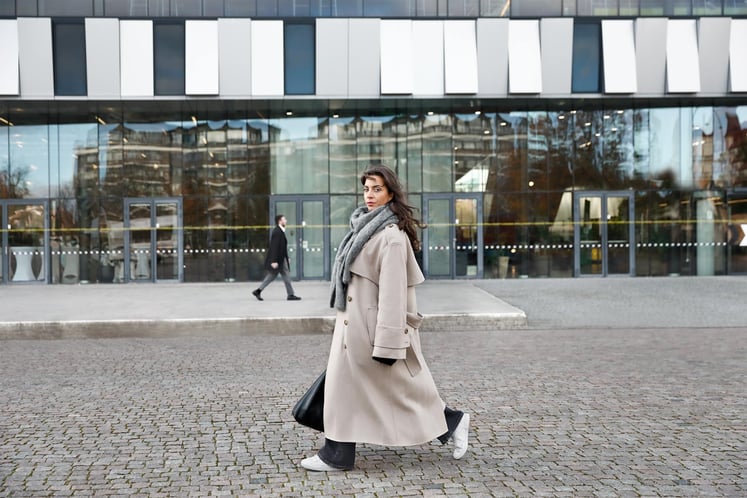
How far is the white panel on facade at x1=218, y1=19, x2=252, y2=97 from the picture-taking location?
22.4 meters

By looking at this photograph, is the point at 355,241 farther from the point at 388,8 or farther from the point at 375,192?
the point at 388,8

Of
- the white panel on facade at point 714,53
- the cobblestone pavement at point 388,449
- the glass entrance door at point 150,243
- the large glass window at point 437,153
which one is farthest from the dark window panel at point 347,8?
the cobblestone pavement at point 388,449

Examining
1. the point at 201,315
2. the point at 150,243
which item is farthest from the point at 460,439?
the point at 150,243

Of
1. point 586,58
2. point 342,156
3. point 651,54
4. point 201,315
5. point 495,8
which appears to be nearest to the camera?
point 201,315

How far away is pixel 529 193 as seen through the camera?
2455 centimetres

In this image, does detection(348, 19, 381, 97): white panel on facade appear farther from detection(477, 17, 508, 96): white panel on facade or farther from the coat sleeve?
the coat sleeve

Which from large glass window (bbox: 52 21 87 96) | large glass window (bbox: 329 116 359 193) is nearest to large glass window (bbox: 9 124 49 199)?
large glass window (bbox: 52 21 87 96)

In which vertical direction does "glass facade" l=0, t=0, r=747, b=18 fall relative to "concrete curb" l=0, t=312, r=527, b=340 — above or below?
above

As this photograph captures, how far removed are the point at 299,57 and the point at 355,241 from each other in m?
19.4

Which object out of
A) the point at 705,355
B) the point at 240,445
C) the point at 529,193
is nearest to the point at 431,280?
the point at 529,193

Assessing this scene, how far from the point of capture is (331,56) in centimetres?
2256

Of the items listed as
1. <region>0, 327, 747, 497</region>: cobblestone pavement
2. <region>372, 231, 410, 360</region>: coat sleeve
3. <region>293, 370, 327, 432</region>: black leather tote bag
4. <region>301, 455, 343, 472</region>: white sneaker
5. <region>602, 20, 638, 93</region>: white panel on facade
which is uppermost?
<region>602, 20, 638, 93</region>: white panel on facade

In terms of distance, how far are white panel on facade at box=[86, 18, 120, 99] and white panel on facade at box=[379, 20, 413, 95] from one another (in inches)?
320

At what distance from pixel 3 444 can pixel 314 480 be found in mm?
2509
